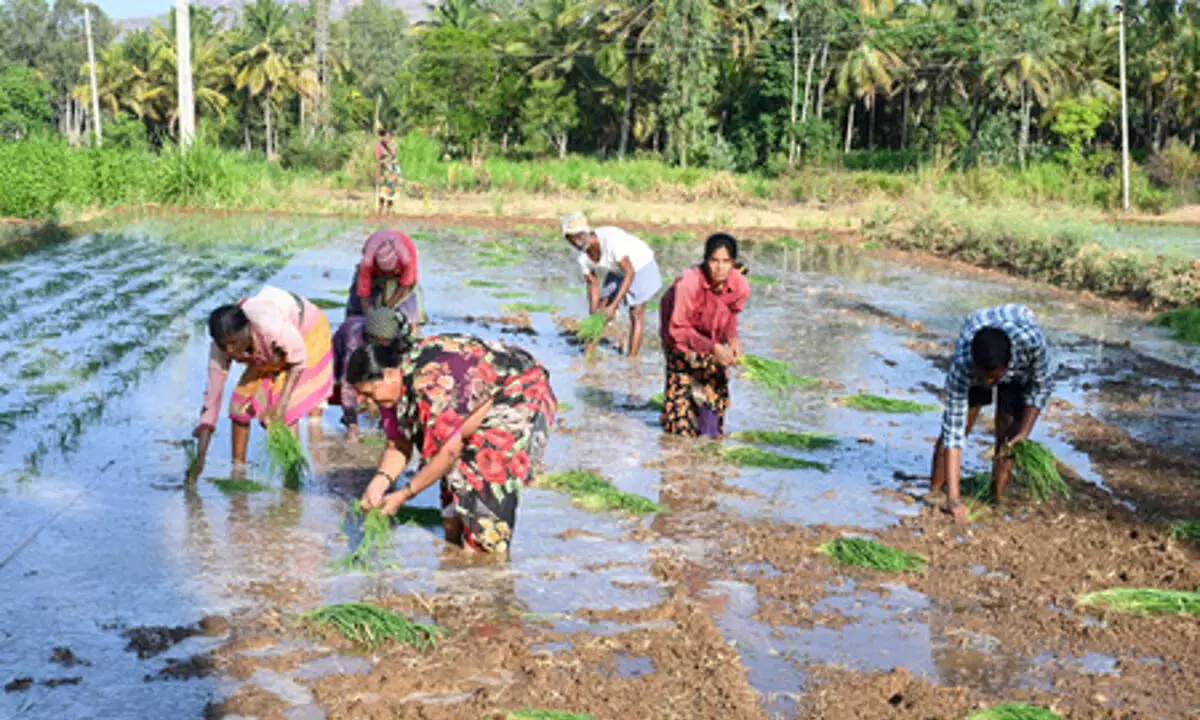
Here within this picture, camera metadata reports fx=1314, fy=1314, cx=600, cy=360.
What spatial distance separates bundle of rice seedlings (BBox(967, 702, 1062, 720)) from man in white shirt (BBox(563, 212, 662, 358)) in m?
6.41

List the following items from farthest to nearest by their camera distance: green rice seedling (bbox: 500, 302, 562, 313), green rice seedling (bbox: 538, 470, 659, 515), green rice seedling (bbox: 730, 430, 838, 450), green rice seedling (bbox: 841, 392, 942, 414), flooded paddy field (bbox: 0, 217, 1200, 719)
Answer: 1. green rice seedling (bbox: 500, 302, 562, 313)
2. green rice seedling (bbox: 841, 392, 942, 414)
3. green rice seedling (bbox: 730, 430, 838, 450)
4. green rice seedling (bbox: 538, 470, 659, 515)
5. flooded paddy field (bbox: 0, 217, 1200, 719)

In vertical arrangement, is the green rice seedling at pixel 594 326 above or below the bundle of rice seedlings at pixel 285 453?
above

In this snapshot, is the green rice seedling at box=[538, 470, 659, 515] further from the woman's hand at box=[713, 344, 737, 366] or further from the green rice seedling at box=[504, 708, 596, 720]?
the green rice seedling at box=[504, 708, 596, 720]

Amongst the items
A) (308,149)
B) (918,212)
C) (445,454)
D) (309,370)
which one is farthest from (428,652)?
(308,149)

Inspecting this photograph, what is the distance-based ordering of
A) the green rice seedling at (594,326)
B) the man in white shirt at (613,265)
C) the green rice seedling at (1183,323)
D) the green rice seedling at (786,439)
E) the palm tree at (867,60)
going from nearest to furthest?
the green rice seedling at (786,439)
the man in white shirt at (613,265)
the green rice seedling at (594,326)
the green rice seedling at (1183,323)
the palm tree at (867,60)

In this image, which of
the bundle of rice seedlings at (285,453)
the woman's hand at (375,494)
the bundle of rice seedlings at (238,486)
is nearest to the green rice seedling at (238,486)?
the bundle of rice seedlings at (238,486)

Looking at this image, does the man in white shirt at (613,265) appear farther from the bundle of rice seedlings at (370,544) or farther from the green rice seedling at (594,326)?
the bundle of rice seedlings at (370,544)

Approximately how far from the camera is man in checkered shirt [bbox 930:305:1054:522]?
5766mm

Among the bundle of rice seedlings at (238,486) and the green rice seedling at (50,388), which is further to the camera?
the green rice seedling at (50,388)

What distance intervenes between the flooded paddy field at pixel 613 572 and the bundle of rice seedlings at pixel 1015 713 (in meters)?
0.15

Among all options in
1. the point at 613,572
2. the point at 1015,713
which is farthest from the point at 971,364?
the point at 1015,713

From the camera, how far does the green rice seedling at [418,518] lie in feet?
19.5

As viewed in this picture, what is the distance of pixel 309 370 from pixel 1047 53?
141 feet

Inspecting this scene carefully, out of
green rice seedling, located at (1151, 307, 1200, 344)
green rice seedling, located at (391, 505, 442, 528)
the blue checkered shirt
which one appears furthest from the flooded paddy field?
green rice seedling, located at (1151, 307, 1200, 344)
